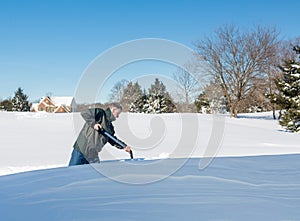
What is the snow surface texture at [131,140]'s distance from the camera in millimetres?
6988

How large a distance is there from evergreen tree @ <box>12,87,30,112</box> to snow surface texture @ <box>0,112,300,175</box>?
91.0ft

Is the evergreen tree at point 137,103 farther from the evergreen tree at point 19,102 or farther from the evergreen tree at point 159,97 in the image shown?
the evergreen tree at point 19,102

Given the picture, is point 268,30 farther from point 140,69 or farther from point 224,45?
point 140,69

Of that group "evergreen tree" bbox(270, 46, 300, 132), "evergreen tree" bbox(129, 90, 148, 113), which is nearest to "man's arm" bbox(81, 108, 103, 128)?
"evergreen tree" bbox(129, 90, 148, 113)

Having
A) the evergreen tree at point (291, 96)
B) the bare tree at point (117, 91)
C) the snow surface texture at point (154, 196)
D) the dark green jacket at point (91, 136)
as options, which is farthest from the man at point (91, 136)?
the evergreen tree at point (291, 96)

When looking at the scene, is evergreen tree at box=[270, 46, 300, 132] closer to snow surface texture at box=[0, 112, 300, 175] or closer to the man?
snow surface texture at box=[0, 112, 300, 175]

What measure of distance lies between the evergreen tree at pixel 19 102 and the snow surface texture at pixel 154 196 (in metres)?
41.8

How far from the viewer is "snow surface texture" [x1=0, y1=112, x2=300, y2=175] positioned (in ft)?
22.9

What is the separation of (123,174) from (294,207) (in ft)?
5.55

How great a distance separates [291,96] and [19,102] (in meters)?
38.0

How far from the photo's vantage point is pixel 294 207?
1.92 m

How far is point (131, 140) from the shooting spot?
405 inches

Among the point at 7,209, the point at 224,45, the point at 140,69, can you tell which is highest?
the point at 224,45

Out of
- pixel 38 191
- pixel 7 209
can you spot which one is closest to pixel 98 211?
pixel 7 209
